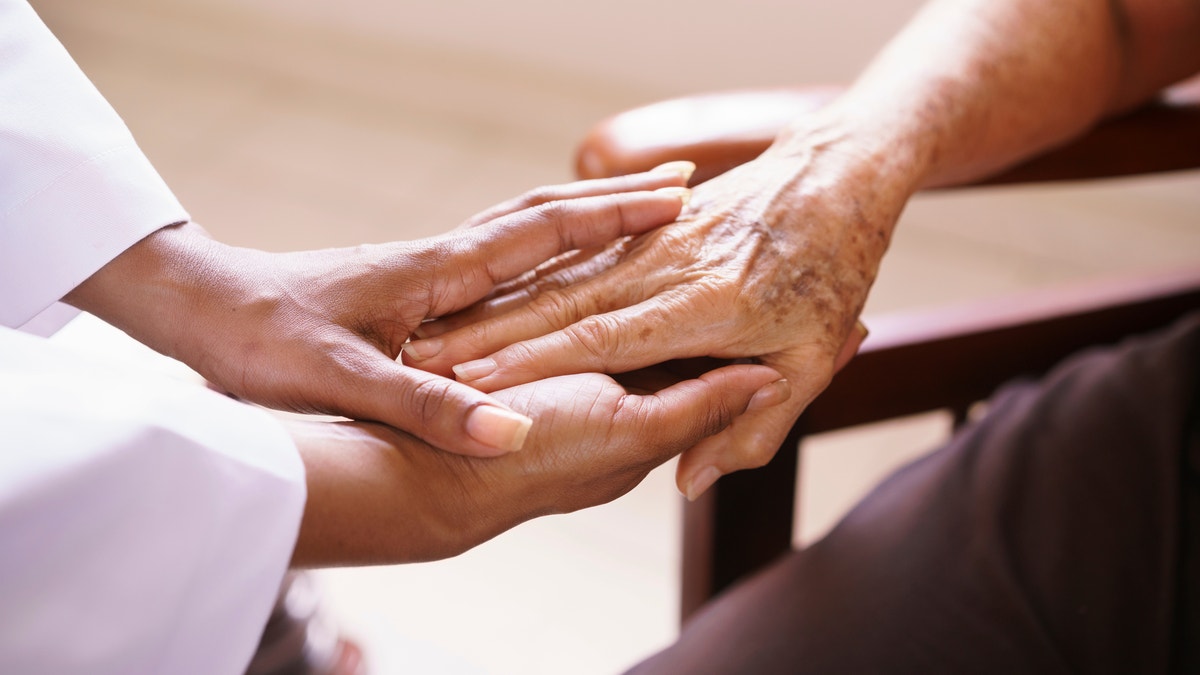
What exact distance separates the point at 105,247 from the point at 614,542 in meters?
1.22

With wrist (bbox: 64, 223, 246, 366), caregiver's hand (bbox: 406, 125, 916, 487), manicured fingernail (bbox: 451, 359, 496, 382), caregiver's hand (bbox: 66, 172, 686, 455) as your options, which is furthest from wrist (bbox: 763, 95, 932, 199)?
wrist (bbox: 64, 223, 246, 366)

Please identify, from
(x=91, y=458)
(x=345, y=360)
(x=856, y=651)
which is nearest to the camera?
(x=91, y=458)

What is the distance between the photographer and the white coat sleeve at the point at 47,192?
0.81m

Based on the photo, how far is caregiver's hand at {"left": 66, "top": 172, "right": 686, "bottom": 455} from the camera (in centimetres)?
74

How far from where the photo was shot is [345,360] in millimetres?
760

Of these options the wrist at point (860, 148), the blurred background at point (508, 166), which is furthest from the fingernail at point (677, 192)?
the blurred background at point (508, 166)

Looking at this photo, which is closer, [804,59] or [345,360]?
[345,360]

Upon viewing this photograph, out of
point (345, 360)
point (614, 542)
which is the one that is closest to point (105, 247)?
point (345, 360)

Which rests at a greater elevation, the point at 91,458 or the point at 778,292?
the point at 91,458

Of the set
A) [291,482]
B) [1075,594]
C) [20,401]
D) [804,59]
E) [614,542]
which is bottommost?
[614,542]

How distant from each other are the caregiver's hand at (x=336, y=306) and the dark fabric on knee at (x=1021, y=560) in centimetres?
33

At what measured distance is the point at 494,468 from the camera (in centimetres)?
74

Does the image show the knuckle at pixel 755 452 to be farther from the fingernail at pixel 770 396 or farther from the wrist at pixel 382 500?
the wrist at pixel 382 500

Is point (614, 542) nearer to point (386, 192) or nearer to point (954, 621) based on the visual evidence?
point (954, 621)
